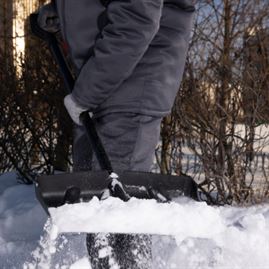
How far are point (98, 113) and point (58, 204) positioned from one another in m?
0.50

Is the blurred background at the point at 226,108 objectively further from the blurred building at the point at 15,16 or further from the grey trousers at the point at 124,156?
the blurred building at the point at 15,16

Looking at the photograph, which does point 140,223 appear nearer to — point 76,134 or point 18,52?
point 76,134

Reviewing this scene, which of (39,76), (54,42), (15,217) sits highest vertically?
(54,42)

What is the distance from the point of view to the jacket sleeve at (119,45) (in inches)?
95.3

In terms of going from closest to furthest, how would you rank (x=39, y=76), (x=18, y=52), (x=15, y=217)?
1. (x=15, y=217)
2. (x=39, y=76)
3. (x=18, y=52)

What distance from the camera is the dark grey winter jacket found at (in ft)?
8.07

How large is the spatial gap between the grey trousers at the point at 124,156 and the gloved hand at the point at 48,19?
541mm

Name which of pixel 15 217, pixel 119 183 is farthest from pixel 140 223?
pixel 15 217

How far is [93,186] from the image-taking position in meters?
2.44

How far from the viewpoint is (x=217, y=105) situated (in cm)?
467

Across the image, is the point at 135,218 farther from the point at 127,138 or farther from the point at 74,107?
the point at 74,107

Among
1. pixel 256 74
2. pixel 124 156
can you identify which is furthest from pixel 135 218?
pixel 256 74

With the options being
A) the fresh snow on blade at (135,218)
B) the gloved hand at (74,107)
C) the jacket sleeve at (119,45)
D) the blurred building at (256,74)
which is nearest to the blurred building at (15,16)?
the blurred building at (256,74)

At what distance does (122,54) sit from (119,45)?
34 mm
